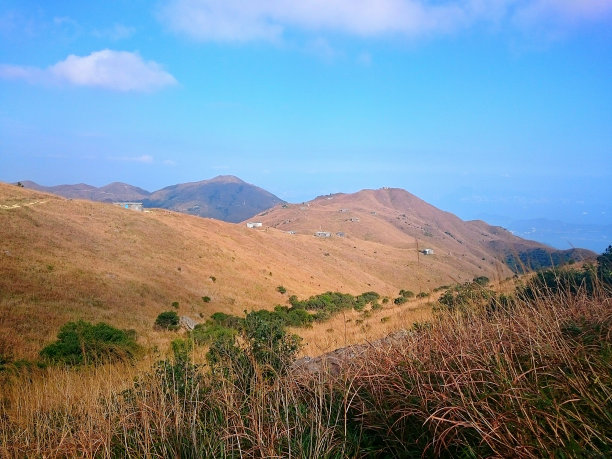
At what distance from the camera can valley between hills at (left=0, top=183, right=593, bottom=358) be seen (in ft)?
60.3

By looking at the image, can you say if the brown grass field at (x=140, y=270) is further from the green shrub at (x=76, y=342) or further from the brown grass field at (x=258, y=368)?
the green shrub at (x=76, y=342)

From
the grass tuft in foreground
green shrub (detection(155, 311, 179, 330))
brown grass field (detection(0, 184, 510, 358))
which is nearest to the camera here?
the grass tuft in foreground

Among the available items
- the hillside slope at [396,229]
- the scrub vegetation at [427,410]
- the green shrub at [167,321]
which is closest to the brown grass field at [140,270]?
the green shrub at [167,321]

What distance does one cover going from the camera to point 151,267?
122 feet

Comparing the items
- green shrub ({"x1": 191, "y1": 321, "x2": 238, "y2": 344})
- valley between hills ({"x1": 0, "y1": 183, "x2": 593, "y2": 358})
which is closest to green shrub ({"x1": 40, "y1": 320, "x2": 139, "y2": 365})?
valley between hills ({"x1": 0, "y1": 183, "x2": 593, "y2": 358})

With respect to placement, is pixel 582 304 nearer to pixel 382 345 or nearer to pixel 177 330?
pixel 382 345

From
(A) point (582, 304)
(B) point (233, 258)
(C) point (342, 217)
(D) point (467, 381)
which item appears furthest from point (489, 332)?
(C) point (342, 217)

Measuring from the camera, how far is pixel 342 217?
141 m

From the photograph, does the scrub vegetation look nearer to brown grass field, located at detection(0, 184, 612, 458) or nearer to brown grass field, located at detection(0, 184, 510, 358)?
brown grass field, located at detection(0, 184, 612, 458)

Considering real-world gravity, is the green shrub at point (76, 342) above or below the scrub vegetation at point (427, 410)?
below

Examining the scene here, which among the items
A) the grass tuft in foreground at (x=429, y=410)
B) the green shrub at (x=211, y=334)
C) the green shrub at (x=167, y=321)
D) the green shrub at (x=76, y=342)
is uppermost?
the grass tuft in foreground at (x=429, y=410)

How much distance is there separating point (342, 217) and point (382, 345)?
137 metres

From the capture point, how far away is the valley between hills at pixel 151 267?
18.4 metres

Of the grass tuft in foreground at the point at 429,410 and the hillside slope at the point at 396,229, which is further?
the hillside slope at the point at 396,229
